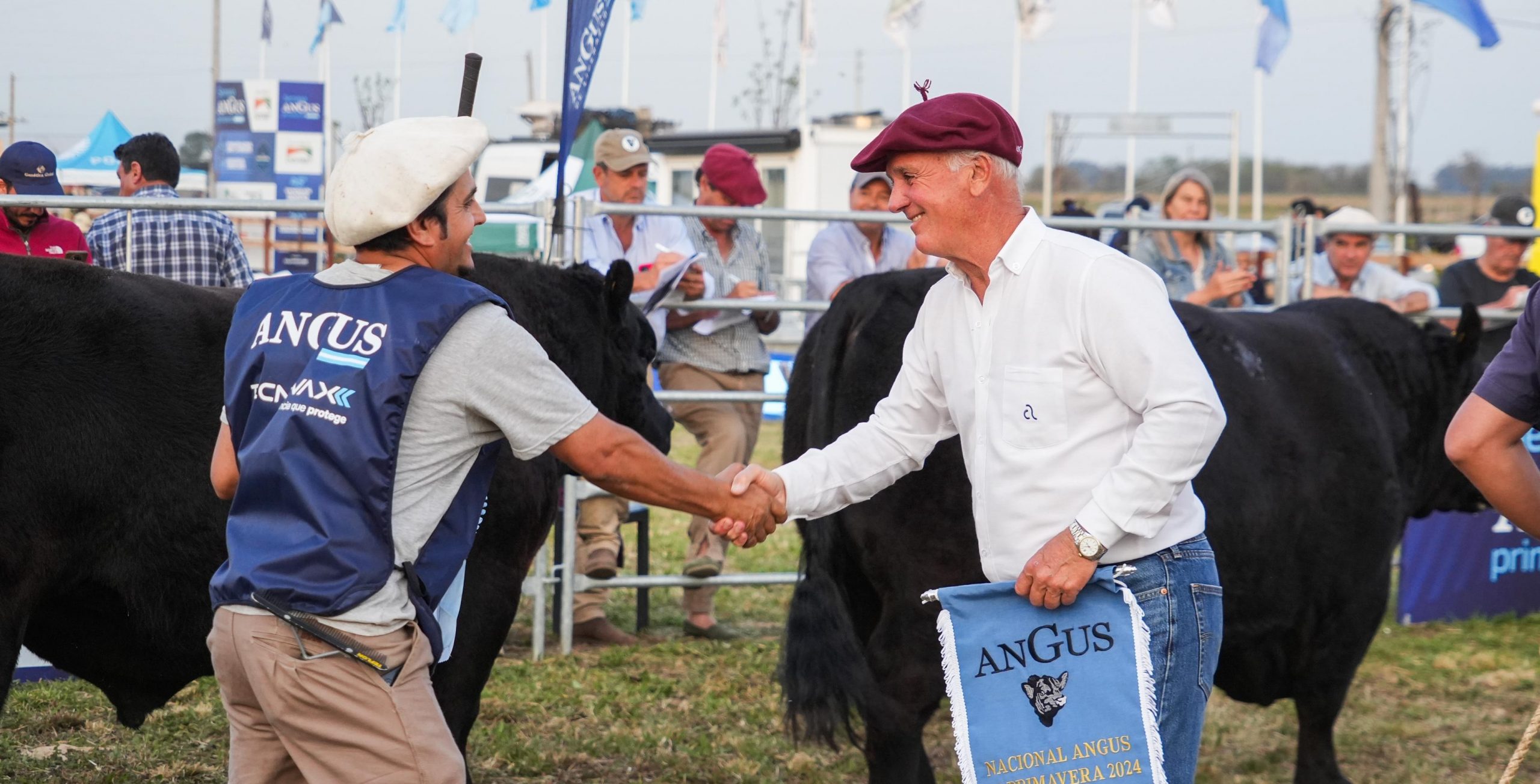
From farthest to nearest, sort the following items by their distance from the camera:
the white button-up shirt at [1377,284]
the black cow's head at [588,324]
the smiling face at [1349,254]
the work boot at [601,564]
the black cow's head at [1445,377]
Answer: the white button-up shirt at [1377,284]
the smiling face at [1349,254]
the work boot at [601,564]
the black cow's head at [1445,377]
the black cow's head at [588,324]

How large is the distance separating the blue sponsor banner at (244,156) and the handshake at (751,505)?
62.8ft

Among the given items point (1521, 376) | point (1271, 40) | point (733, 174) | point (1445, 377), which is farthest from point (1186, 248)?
point (1271, 40)

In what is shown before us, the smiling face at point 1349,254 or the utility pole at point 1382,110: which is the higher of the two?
the utility pole at point 1382,110

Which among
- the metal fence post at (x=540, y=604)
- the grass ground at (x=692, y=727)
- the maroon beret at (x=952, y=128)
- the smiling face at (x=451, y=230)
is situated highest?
the maroon beret at (x=952, y=128)

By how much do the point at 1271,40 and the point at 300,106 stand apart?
14.0 meters

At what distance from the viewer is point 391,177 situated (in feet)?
7.29

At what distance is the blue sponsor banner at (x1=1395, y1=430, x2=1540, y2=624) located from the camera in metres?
7.08

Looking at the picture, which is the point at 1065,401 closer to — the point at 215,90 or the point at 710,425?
the point at 710,425

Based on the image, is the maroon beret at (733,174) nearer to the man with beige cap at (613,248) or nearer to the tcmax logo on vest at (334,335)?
the man with beige cap at (613,248)

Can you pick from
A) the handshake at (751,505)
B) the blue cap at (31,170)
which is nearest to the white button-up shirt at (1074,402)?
the handshake at (751,505)

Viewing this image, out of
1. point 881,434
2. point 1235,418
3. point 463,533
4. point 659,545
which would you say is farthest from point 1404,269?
point 463,533

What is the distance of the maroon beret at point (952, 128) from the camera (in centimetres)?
249

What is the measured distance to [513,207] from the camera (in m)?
5.88

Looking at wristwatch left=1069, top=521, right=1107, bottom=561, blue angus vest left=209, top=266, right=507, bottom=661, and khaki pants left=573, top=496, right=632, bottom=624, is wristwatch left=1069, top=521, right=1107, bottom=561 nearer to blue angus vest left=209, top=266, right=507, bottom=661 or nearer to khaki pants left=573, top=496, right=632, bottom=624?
blue angus vest left=209, top=266, right=507, bottom=661
